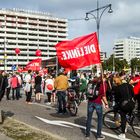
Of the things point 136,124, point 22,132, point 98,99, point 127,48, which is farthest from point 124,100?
point 127,48

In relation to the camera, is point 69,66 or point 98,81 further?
point 69,66

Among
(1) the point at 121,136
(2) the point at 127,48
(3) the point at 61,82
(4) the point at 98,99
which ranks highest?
(2) the point at 127,48

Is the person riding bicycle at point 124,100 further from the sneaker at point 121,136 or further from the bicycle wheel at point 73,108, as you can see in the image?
the bicycle wheel at point 73,108

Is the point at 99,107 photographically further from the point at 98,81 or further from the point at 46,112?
the point at 46,112

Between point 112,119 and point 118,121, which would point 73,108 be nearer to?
point 112,119

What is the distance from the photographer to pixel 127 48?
568 feet

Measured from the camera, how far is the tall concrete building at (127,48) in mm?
173250

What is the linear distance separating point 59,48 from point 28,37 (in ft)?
465

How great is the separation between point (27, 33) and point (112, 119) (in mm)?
142378

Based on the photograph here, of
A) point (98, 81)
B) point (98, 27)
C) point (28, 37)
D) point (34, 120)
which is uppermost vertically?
point (28, 37)

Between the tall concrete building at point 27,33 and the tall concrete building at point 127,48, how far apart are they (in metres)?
26.4

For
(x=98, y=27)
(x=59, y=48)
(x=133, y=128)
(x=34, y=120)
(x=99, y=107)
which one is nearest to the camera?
(x=99, y=107)

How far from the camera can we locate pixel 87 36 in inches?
459

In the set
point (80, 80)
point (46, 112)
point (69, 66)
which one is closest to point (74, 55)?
point (69, 66)
